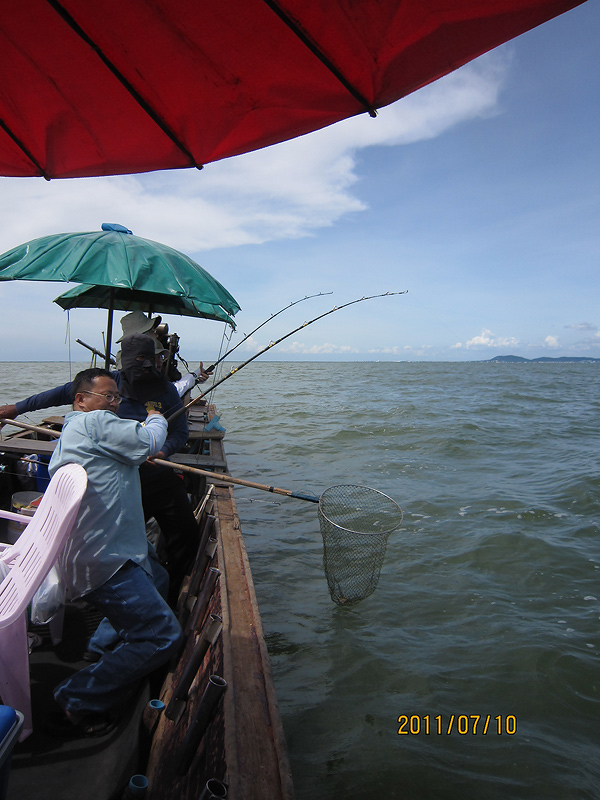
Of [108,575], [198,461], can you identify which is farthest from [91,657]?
[198,461]

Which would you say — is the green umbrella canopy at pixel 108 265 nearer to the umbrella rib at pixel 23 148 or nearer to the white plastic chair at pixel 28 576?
the umbrella rib at pixel 23 148

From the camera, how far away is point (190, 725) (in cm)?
205

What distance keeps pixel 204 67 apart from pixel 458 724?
4.61 metres

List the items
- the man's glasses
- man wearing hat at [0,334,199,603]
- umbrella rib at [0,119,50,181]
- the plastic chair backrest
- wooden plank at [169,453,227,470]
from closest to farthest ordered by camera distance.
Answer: the plastic chair backrest < umbrella rib at [0,119,50,181] < the man's glasses < man wearing hat at [0,334,199,603] < wooden plank at [169,453,227,470]

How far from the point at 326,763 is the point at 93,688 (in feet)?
6.66

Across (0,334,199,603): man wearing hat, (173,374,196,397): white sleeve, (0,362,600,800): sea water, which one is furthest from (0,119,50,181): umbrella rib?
(173,374,196,397): white sleeve

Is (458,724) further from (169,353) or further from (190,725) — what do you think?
(169,353)

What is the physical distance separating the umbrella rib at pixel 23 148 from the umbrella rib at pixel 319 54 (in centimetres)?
141

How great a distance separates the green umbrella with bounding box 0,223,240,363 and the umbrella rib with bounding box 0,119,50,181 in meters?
1.96

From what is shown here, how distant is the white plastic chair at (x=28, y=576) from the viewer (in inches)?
82.3

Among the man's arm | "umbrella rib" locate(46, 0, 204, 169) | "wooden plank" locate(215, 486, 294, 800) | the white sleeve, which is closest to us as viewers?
"wooden plank" locate(215, 486, 294, 800)

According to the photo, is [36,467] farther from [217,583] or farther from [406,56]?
[406,56]

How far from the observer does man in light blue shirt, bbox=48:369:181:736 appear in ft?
7.96

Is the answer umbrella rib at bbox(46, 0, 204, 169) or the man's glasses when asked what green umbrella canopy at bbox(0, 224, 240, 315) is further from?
umbrella rib at bbox(46, 0, 204, 169)
